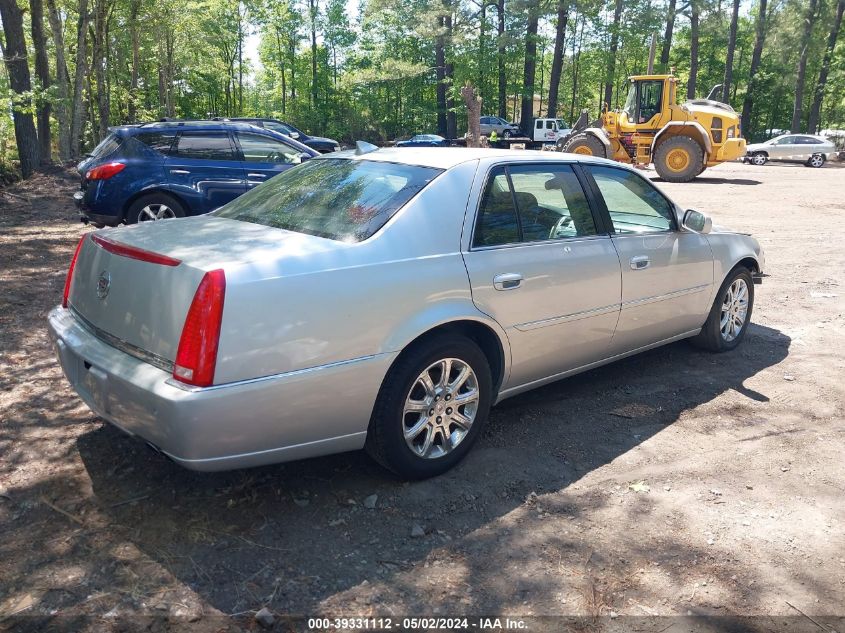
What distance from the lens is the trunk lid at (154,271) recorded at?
295cm

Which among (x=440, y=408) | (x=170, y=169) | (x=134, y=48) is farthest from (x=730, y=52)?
(x=440, y=408)

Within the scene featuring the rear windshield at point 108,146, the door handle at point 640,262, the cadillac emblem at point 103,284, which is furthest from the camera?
the rear windshield at point 108,146

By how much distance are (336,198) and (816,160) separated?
111ft

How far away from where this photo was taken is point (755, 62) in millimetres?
45062

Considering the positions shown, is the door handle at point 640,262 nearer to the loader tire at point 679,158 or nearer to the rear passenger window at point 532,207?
the rear passenger window at point 532,207

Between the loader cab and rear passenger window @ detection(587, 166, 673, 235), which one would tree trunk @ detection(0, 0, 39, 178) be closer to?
rear passenger window @ detection(587, 166, 673, 235)

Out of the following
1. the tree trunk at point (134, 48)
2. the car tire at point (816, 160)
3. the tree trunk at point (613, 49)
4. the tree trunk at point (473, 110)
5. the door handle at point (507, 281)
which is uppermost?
the tree trunk at point (613, 49)

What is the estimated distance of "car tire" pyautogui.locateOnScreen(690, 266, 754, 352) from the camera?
18.4 feet

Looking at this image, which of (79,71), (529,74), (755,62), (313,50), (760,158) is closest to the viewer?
(79,71)

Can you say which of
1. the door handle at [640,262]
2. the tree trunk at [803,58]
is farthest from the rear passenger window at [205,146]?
the tree trunk at [803,58]

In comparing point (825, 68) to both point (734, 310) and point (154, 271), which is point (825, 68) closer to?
point (734, 310)

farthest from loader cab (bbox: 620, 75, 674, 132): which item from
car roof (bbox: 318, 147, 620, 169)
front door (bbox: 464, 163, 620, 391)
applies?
front door (bbox: 464, 163, 620, 391)

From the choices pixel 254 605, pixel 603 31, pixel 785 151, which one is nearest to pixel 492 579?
pixel 254 605

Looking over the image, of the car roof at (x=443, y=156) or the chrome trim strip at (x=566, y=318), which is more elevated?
the car roof at (x=443, y=156)
